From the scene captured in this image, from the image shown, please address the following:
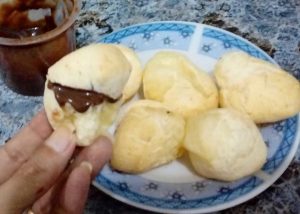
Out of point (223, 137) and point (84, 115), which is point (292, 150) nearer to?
point (223, 137)

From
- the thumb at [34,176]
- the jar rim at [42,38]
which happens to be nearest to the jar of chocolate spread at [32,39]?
the jar rim at [42,38]

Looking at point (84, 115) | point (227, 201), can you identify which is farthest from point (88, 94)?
point (227, 201)

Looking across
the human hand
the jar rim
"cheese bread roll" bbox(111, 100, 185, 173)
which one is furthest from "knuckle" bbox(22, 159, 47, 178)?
the jar rim

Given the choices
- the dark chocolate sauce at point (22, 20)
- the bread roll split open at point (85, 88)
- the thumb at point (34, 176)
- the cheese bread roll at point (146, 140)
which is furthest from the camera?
the dark chocolate sauce at point (22, 20)

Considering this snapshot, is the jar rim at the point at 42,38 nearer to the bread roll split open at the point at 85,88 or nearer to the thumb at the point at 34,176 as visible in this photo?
the bread roll split open at the point at 85,88

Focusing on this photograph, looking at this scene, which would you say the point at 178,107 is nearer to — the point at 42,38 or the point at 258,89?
the point at 258,89

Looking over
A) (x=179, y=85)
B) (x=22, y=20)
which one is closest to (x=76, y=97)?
(x=179, y=85)

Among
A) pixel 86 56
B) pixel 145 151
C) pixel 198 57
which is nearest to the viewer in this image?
pixel 86 56

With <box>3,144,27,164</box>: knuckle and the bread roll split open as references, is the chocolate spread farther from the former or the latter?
<box>3,144,27,164</box>: knuckle
